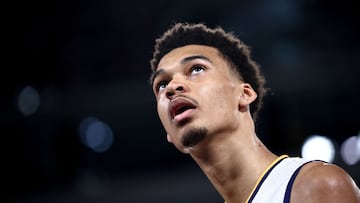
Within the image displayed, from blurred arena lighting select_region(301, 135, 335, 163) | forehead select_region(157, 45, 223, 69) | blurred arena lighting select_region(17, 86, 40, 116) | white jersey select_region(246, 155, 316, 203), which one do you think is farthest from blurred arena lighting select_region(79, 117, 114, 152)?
white jersey select_region(246, 155, 316, 203)

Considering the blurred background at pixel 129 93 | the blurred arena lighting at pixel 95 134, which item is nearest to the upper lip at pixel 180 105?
the blurred background at pixel 129 93

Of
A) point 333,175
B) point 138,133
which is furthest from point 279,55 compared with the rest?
point 333,175

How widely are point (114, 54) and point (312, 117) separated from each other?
2.16 m

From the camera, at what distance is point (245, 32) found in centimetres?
680

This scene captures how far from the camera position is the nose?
2742 mm

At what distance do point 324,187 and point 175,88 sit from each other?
809 millimetres

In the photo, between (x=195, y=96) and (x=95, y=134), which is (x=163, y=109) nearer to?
(x=195, y=96)

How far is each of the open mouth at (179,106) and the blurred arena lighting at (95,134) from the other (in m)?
4.12

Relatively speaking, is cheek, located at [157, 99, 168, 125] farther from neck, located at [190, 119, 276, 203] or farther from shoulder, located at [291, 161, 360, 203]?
shoulder, located at [291, 161, 360, 203]

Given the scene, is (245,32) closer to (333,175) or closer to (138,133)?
(138,133)

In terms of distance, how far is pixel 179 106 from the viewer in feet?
8.92

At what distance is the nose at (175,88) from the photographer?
2742 mm

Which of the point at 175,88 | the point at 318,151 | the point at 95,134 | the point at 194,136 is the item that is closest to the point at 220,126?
the point at 194,136

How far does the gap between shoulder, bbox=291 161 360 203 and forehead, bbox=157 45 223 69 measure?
2.75ft
